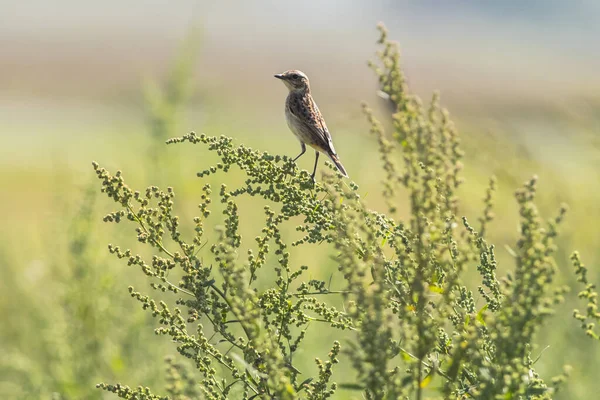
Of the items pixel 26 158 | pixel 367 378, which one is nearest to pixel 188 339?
pixel 367 378

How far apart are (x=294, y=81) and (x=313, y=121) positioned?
1.05 meters

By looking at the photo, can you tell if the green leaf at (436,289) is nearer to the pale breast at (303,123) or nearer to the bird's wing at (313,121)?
the bird's wing at (313,121)

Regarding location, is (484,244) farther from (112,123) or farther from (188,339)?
(112,123)

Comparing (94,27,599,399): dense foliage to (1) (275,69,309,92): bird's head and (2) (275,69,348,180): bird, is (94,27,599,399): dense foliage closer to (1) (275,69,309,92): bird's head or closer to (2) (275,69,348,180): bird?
(2) (275,69,348,180): bird

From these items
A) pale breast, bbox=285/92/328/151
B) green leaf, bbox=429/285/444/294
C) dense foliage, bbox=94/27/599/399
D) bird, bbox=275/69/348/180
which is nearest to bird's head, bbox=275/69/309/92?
bird, bbox=275/69/348/180

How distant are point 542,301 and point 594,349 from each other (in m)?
5.90

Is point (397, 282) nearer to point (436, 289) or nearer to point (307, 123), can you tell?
point (436, 289)

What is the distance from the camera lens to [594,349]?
7.26 m

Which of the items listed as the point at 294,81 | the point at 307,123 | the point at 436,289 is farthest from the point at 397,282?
the point at 294,81

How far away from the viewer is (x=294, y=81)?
6.40 m

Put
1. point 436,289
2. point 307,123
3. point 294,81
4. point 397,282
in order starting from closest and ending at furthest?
point 436,289 < point 397,282 < point 307,123 < point 294,81

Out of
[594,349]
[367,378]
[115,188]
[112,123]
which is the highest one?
[112,123]

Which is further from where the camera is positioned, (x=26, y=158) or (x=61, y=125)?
(x=61, y=125)

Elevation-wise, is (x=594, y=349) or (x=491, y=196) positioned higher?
(x=594, y=349)
